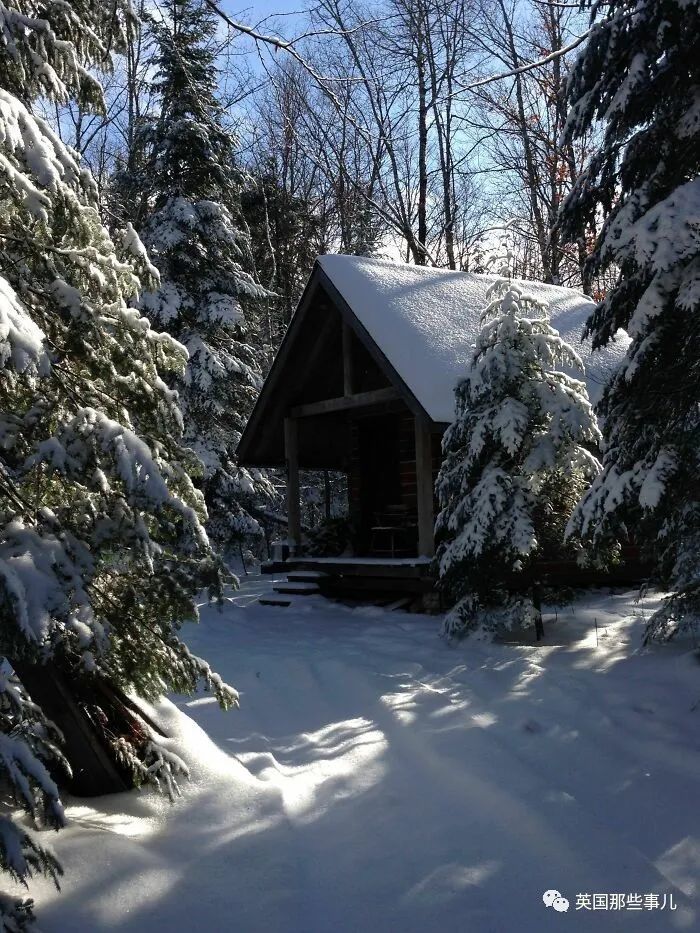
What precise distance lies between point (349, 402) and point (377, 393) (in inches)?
32.1

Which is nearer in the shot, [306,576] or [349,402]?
[349,402]

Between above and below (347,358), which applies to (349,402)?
below

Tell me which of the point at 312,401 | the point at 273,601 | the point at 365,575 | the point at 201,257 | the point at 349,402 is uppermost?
the point at 201,257

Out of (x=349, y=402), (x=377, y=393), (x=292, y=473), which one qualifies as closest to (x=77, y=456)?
(x=377, y=393)

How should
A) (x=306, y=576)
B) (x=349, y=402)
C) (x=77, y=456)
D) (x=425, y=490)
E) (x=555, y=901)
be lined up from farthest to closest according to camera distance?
(x=306, y=576) → (x=349, y=402) → (x=425, y=490) → (x=77, y=456) → (x=555, y=901)

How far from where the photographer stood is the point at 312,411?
1503 centimetres

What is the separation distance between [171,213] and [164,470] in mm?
15742

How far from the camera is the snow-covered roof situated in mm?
11742

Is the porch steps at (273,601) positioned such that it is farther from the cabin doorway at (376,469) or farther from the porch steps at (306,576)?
the cabin doorway at (376,469)

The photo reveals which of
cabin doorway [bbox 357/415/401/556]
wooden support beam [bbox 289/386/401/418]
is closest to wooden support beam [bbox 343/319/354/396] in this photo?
wooden support beam [bbox 289/386/401/418]

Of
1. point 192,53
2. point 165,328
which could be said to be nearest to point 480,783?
point 165,328

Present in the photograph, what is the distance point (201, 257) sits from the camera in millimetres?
→ 19312

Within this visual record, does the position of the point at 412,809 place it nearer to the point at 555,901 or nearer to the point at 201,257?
the point at 555,901

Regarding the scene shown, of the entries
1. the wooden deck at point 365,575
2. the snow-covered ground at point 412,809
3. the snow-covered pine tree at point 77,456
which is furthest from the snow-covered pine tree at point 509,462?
the snow-covered pine tree at point 77,456
